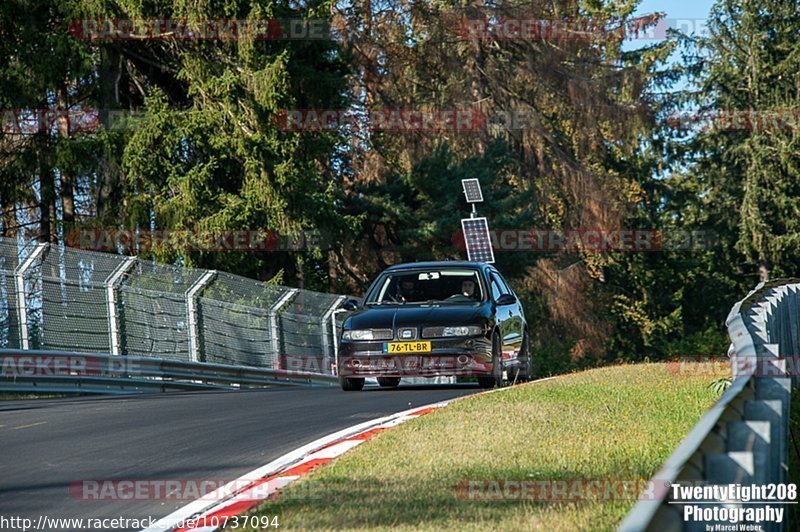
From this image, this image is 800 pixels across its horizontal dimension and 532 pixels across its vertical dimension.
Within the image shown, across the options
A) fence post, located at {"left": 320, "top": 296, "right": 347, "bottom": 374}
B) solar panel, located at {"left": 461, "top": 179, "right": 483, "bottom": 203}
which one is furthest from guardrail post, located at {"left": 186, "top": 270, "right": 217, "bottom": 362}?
solar panel, located at {"left": 461, "top": 179, "right": 483, "bottom": 203}

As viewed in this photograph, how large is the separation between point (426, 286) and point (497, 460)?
9.09 m

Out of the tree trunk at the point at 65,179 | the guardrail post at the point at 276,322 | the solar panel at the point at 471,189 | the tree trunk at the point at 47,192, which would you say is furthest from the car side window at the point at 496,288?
the solar panel at the point at 471,189

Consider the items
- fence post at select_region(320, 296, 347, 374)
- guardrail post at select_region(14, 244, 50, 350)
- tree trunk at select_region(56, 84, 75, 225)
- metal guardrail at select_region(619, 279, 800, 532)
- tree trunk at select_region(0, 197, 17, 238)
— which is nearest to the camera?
metal guardrail at select_region(619, 279, 800, 532)

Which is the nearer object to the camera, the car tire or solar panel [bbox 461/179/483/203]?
the car tire

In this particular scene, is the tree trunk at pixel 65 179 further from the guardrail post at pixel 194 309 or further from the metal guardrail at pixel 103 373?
the metal guardrail at pixel 103 373

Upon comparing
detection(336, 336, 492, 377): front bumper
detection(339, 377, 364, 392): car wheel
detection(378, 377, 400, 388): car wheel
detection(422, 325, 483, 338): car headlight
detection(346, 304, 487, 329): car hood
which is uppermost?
detection(346, 304, 487, 329): car hood

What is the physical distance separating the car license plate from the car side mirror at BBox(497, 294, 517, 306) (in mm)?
1405

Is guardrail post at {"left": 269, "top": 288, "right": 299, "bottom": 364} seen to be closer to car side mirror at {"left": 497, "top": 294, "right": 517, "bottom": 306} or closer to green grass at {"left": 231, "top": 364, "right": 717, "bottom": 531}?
car side mirror at {"left": 497, "top": 294, "right": 517, "bottom": 306}

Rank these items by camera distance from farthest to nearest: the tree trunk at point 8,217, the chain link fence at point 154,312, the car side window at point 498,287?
the tree trunk at point 8,217
the chain link fence at point 154,312
the car side window at point 498,287

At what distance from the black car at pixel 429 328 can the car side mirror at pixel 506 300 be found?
21mm

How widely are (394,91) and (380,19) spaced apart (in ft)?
8.80

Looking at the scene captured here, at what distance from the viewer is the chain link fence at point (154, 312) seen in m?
17.6

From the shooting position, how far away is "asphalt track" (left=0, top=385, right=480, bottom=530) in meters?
7.40

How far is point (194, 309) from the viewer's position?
2202 cm
